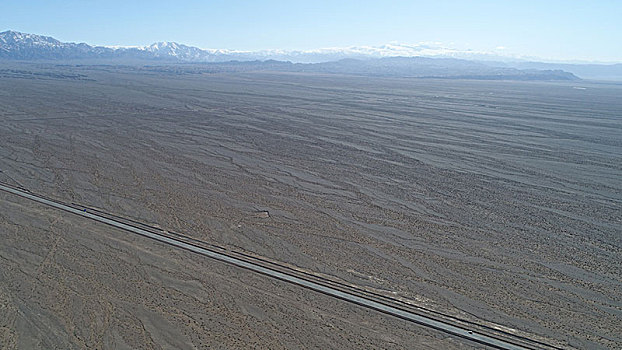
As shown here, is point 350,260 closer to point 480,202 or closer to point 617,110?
point 480,202

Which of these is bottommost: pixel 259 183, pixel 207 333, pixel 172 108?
pixel 207 333

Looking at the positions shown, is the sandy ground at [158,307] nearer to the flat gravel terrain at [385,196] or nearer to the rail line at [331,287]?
the flat gravel terrain at [385,196]

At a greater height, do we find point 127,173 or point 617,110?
point 617,110

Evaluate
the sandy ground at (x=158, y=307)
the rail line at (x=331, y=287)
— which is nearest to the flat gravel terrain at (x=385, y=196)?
the sandy ground at (x=158, y=307)

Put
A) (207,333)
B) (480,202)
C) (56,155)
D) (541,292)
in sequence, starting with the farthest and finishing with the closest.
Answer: (56,155) → (480,202) → (541,292) → (207,333)

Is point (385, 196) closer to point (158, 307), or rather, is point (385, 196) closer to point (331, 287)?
point (331, 287)

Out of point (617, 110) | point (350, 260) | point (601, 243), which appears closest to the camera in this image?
point (350, 260)

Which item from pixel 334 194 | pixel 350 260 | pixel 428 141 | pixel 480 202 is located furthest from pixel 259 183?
pixel 428 141
